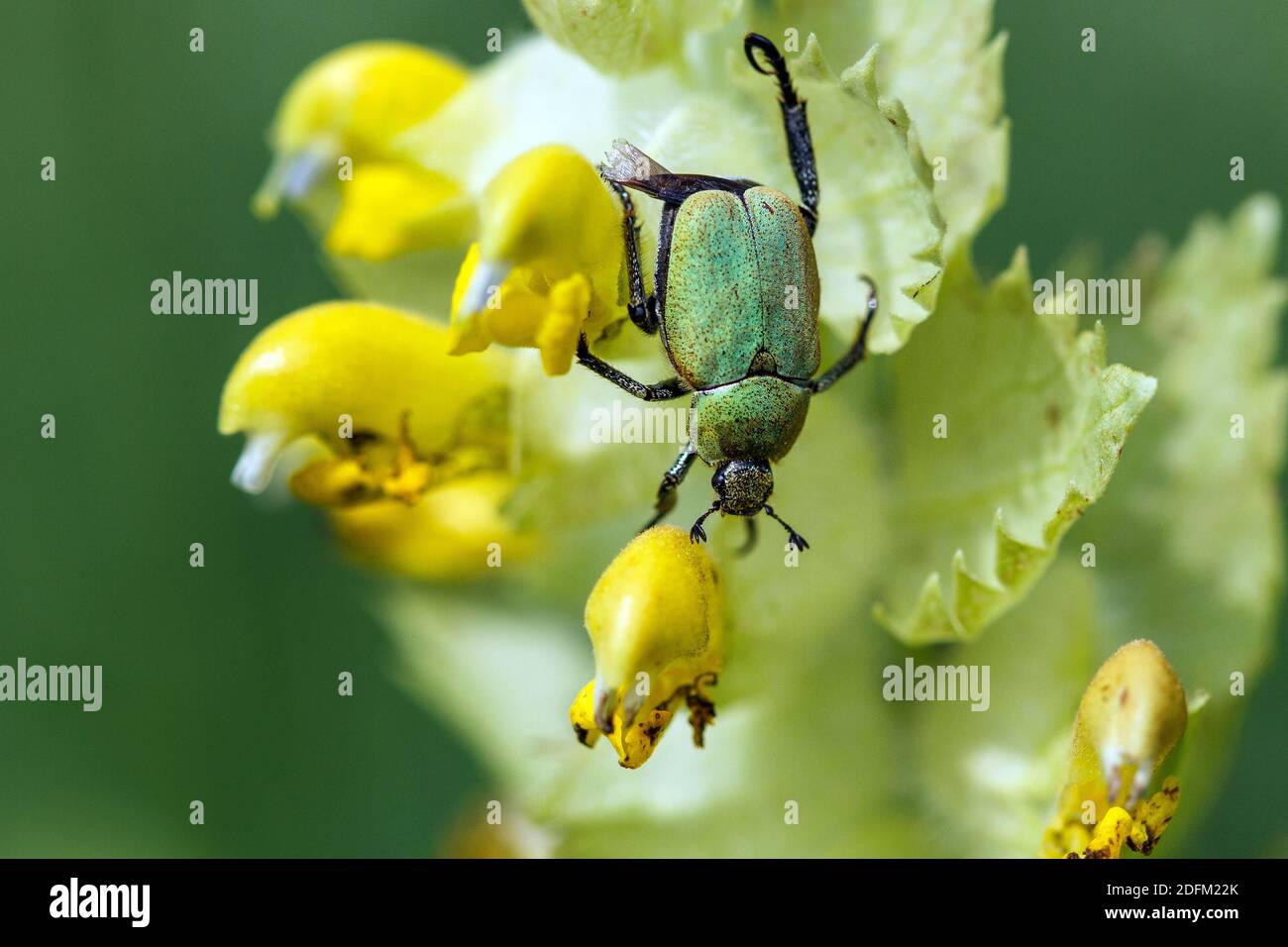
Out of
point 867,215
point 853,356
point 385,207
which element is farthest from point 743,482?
point 385,207

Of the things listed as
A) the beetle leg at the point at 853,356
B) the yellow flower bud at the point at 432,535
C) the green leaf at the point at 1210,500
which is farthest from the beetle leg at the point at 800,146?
the yellow flower bud at the point at 432,535

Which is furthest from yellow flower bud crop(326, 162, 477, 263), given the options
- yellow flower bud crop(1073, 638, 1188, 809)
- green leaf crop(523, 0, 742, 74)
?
yellow flower bud crop(1073, 638, 1188, 809)

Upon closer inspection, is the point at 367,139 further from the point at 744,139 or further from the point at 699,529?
the point at 699,529

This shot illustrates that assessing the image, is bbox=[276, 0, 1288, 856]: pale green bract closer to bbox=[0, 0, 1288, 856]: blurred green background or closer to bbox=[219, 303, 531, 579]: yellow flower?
bbox=[219, 303, 531, 579]: yellow flower

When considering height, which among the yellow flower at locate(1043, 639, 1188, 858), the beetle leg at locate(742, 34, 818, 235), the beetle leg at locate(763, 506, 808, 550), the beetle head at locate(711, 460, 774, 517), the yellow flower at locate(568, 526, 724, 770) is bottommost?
the yellow flower at locate(1043, 639, 1188, 858)

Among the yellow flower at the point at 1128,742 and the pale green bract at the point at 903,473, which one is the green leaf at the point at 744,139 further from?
the yellow flower at the point at 1128,742

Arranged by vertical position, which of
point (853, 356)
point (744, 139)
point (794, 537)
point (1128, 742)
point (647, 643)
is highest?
point (744, 139)
